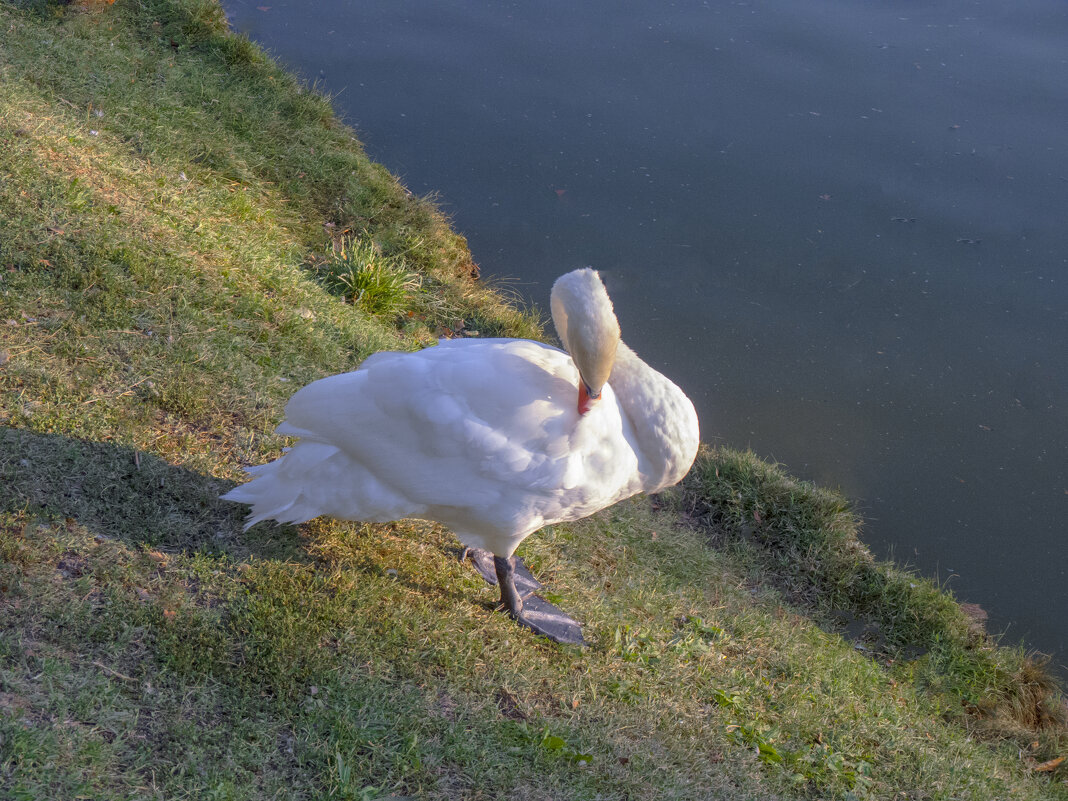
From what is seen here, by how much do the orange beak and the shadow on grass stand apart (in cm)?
128

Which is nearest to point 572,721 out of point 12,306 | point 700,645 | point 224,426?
point 700,645

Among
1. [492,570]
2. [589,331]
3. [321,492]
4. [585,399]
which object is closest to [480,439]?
[585,399]

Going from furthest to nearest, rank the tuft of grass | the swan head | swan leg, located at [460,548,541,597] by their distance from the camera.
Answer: the tuft of grass, swan leg, located at [460,548,541,597], the swan head

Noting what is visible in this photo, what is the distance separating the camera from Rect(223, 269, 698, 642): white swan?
10.0ft

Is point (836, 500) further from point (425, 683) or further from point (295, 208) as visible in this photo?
point (295, 208)

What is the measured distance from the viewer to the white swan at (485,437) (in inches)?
120

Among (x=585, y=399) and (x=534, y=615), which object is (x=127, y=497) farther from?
(x=585, y=399)

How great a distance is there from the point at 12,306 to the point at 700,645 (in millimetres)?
3419

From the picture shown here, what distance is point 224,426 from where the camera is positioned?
3879mm

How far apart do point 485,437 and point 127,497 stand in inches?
57.2

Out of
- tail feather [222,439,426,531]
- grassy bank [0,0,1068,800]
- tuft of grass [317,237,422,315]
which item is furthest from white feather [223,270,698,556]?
tuft of grass [317,237,422,315]

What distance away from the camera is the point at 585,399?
3.11m

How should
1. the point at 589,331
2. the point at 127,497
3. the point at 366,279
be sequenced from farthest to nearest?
the point at 366,279 < the point at 127,497 < the point at 589,331

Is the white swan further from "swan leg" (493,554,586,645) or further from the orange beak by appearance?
"swan leg" (493,554,586,645)
